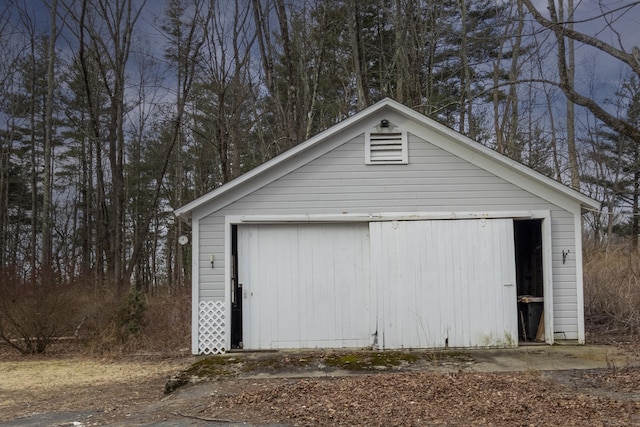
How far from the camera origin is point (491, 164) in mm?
8859

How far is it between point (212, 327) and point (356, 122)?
4.18m

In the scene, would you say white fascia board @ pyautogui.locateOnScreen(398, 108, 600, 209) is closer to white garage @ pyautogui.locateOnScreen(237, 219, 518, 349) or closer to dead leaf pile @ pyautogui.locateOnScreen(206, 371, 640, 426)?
white garage @ pyautogui.locateOnScreen(237, 219, 518, 349)

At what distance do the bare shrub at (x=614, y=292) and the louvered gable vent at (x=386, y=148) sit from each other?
4807 millimetres

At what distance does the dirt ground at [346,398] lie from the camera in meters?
5.01

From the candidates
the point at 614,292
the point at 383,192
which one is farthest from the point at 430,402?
the point at 614,292

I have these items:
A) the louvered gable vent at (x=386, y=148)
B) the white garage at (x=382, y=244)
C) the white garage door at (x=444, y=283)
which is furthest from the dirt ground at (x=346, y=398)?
the louvered gable vent at (x=386, y=148)

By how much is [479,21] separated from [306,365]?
14448 millimetres

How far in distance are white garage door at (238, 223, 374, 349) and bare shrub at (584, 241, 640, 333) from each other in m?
4.75

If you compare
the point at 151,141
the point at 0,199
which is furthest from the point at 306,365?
the point at 0,199

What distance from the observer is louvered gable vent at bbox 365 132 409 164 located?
8.93 meters

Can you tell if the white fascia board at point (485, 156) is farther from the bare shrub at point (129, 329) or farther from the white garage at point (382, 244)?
the bare shrub at point (129, 329)

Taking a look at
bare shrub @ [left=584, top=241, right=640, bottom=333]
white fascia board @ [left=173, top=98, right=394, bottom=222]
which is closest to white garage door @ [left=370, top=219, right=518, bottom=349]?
white fascia board @ [left=173, top=98, right=394, bottom=222]

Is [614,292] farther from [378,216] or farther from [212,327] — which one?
[212,327]

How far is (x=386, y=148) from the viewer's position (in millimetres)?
8969
